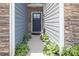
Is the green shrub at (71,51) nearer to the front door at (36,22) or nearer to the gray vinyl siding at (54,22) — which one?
the gray vinyl siding at (54,22)

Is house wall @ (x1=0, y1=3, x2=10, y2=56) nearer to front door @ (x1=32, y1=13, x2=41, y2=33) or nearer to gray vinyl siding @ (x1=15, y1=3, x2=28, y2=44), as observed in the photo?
gray vinyl siding @ (x1=15, y1=3, x2=28, y2=44)

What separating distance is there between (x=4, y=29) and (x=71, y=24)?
213 cm

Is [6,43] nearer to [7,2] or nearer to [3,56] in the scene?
[3,56]

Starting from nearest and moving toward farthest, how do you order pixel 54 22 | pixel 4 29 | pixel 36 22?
pixel 4 29 → pixel 54 22 → pixel 36 22

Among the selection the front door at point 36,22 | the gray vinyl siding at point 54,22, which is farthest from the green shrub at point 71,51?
the front door at point 36,22

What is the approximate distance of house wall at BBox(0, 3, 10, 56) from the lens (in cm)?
664

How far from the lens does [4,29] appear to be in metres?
6.66

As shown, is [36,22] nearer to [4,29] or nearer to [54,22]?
[54,22]

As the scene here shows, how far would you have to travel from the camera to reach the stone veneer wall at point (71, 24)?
22.0ft

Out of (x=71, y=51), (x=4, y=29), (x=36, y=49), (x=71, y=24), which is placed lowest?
(x=36, y=49)

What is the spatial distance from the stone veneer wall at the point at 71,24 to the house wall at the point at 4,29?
184 cm

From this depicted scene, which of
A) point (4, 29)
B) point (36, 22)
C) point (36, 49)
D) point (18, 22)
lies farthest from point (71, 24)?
point (36, 22)

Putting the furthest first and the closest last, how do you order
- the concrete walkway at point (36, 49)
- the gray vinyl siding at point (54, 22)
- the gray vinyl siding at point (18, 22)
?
1. the gray vinyl siding at point (18, 22)
2. the concrete walkway at point (36, 49)
3. the gray vinyl siding at point (54, 22)

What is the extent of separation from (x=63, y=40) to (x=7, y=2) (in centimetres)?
214
